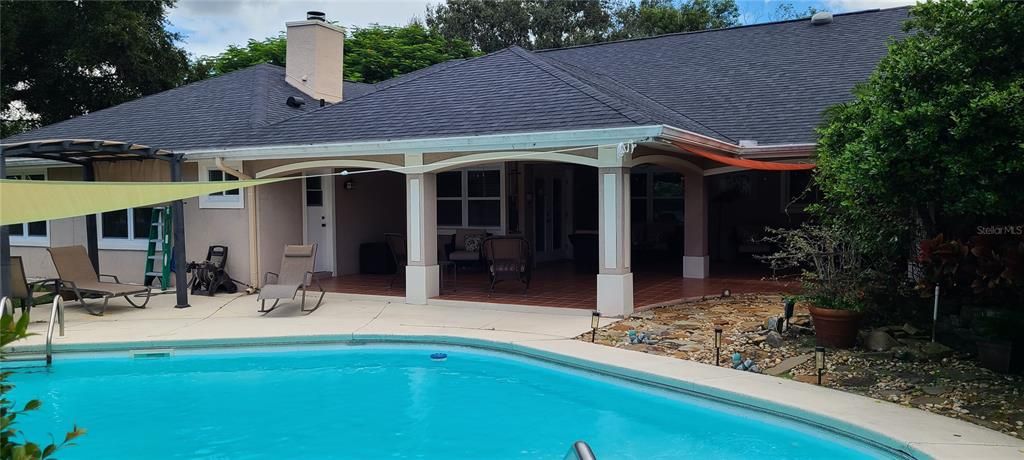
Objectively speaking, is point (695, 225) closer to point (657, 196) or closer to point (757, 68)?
point (657, 196)

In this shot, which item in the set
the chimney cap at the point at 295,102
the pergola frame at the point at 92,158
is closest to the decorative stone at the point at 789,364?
the pergola frame at the point at 92,158

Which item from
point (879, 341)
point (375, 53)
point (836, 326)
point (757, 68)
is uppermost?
point (375, 53)

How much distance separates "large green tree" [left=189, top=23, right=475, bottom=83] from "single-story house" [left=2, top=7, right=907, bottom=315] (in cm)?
1358

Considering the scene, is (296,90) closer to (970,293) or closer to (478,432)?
(478,432)

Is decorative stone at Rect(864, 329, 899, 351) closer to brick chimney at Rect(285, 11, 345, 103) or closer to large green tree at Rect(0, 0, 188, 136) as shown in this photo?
brick chimney at Rect(285, 11, 345, 103)

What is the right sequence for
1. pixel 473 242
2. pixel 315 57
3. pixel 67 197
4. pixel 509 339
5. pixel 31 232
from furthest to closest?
pixel 315 57 < pixel 31 232 < pixel 473 242 < pixel 509 339 < pixel 67 197

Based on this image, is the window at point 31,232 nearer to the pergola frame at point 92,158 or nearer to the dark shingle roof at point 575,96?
the dark shingle roof at point 575,96

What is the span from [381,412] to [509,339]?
2287 millimetres

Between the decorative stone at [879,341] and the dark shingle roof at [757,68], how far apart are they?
4.85 meters

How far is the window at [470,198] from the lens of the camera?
594 inches

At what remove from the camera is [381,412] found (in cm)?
692

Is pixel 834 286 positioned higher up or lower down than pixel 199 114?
lower down

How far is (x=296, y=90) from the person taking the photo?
16.2 m

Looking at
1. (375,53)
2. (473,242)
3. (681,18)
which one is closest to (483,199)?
(473,242)
